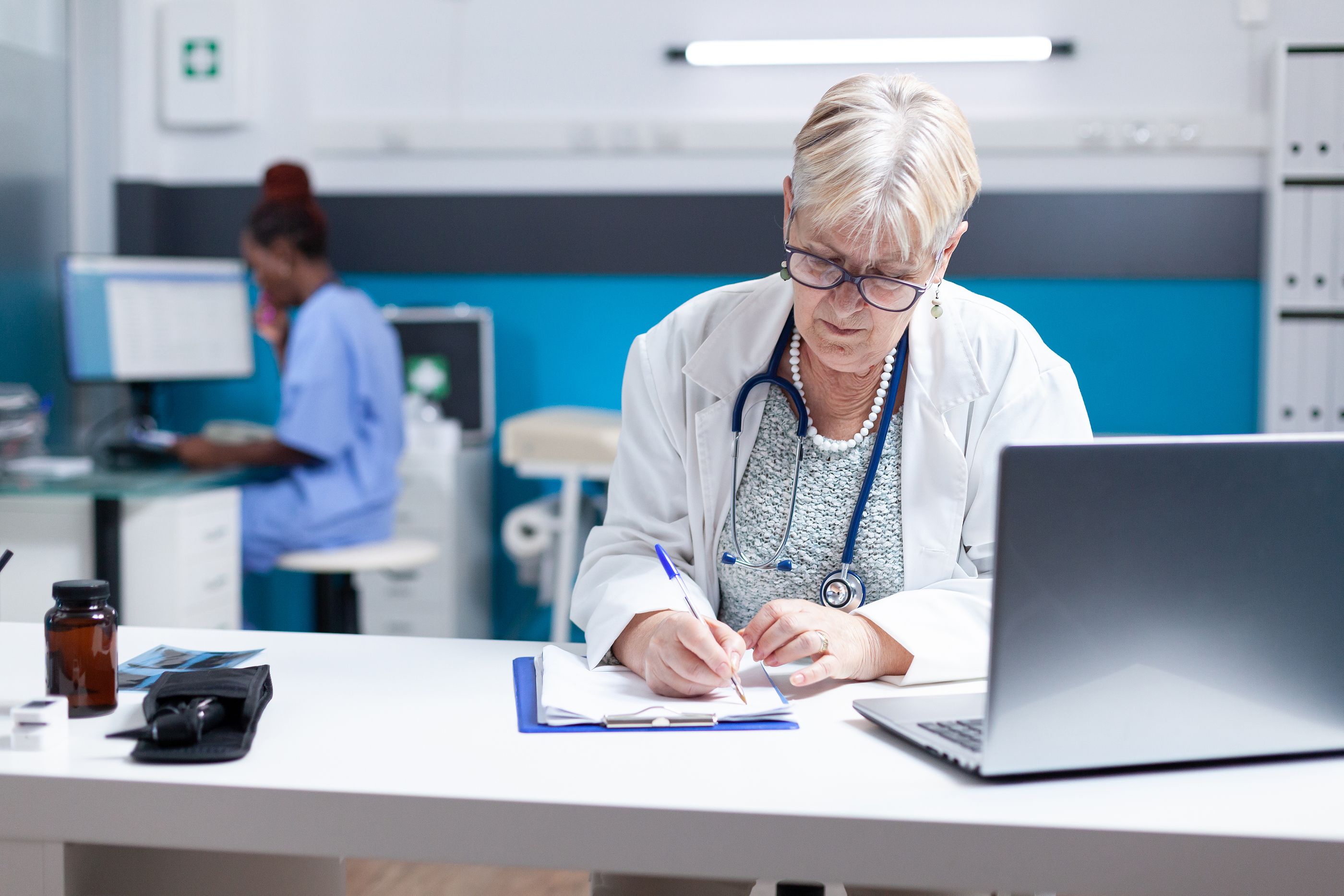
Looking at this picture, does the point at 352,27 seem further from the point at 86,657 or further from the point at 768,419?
the point at 86,657

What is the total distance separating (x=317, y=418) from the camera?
9.79ft

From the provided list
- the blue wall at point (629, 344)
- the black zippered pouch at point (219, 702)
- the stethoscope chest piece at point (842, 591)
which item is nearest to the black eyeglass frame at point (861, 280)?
the stethoscope chest piece at point (842, 591)

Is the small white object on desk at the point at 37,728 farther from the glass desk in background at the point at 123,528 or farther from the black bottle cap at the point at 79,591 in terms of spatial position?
the glass desk in background at the point at 123,528

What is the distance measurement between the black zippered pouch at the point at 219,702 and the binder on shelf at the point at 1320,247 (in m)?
3.24

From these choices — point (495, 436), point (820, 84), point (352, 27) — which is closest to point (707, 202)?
point (820, 84)

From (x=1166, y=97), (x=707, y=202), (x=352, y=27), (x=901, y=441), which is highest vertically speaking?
(x=352, y=27)

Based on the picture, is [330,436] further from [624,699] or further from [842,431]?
[624,699]

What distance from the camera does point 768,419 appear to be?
55.1 inches

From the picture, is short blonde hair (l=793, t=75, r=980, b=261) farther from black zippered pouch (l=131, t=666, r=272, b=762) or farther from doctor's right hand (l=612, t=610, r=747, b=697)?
black zippered pouch (l=131, t=666, r=272, b=762)

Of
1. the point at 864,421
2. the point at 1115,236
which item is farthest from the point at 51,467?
the point at 1115,236

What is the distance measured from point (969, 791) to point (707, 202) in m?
2.99

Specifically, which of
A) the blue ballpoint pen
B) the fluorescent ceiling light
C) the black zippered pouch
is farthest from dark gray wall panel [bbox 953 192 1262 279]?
the black zippered pouch

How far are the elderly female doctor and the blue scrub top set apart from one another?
1.77m

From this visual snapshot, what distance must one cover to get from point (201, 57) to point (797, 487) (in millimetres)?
3199
